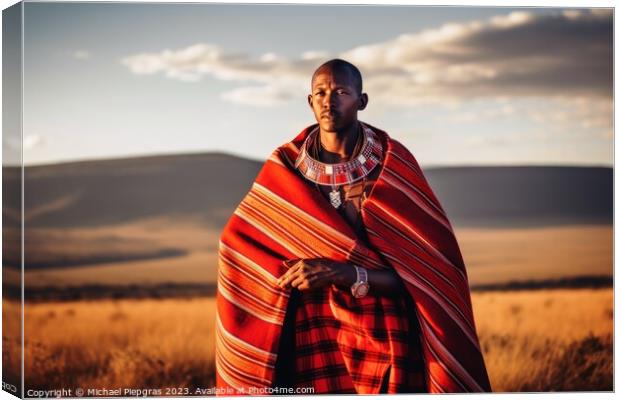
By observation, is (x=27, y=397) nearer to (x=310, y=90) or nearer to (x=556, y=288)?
(x=310, y=90)

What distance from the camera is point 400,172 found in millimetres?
8477

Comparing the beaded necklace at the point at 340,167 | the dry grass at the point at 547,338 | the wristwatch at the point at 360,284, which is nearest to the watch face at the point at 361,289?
the wristwatch at the point at 360,284

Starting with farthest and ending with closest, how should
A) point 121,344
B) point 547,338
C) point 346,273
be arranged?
1. point 547,338
2. point 121,344
3. point 346,273

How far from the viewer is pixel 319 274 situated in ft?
27.0

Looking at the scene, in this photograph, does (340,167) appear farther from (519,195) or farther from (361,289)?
(519,195)

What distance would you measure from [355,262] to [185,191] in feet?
4.81

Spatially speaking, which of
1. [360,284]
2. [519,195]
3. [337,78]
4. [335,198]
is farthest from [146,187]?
[519,195]

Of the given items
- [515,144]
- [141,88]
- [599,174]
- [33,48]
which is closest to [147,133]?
[141,88]

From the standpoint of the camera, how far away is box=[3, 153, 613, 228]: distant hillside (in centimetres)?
880

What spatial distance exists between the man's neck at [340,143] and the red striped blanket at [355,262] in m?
0.25

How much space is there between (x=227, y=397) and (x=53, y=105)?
240 cm

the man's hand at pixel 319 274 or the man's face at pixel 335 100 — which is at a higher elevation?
the man's face at pixel 335 100

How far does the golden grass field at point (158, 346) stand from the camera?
347 inches

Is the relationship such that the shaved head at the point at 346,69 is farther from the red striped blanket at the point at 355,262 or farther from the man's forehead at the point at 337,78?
the red striped blanket at the point at 355,262
